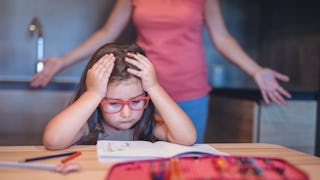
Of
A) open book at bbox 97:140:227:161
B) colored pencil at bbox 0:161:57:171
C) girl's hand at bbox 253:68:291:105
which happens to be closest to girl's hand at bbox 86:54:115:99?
open book at bbox 97:140:227:161

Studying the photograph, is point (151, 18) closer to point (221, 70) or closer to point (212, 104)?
point (212, 104)

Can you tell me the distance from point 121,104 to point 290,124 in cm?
83

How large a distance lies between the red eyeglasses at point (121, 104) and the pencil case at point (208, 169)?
1.03 ft

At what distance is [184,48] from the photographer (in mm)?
1293

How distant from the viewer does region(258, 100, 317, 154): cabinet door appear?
1.54 m

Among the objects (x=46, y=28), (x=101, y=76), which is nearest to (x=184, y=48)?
(x=101, y=76)

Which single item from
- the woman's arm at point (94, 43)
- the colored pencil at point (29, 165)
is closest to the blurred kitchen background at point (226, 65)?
the woman's arm at point (94, 43)

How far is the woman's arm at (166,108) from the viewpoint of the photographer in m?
1.00

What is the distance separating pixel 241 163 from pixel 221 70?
6.14ft

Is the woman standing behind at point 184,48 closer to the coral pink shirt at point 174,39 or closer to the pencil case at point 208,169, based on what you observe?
the coral pink shirt at point 174,39

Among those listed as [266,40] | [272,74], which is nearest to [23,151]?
[272,74]

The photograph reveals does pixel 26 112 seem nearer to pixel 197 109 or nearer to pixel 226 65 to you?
pixel 197 109

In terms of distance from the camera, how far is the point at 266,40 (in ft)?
8.23

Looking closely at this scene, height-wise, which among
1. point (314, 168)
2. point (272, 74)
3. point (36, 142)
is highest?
point (272, 74)
